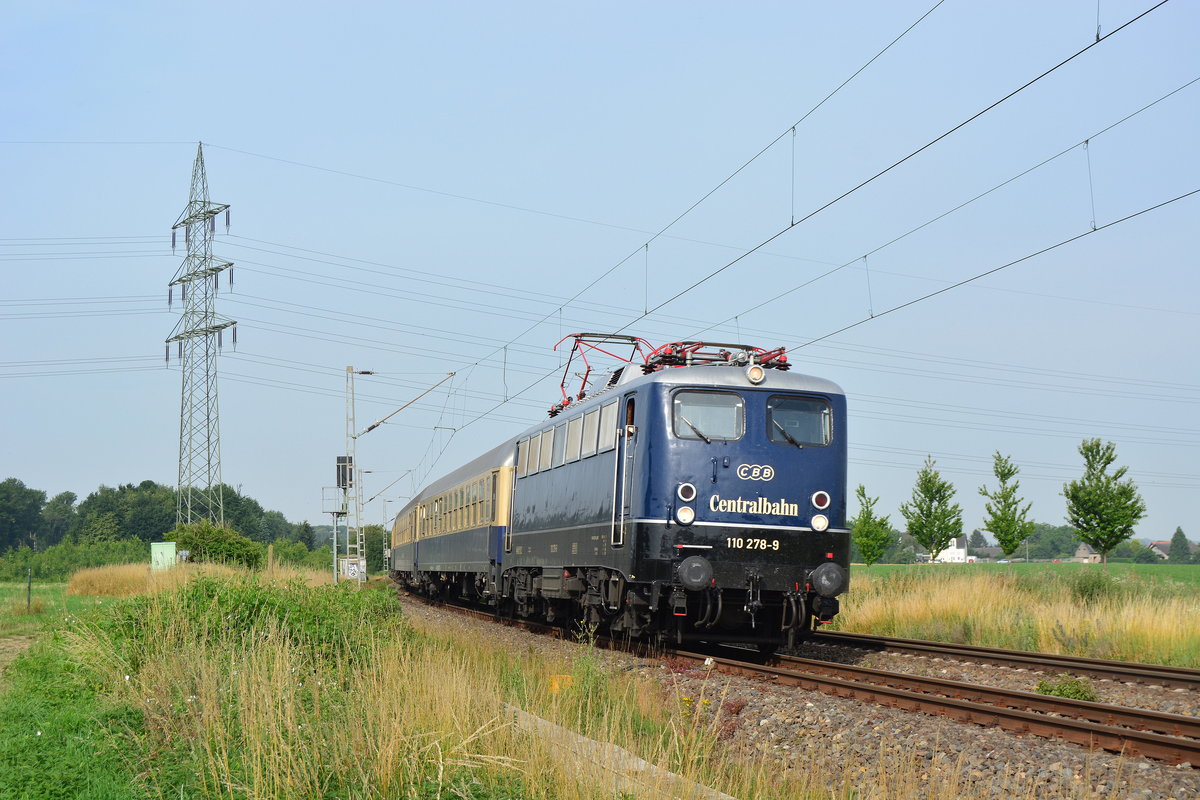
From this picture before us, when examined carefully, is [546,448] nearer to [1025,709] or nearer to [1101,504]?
[1025,709]

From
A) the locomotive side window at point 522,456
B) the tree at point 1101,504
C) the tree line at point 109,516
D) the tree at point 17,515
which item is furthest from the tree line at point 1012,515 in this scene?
the tree at point 17,515

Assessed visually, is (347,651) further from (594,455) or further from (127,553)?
(127,553)

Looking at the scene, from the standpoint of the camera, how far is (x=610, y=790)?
5777 millimetres

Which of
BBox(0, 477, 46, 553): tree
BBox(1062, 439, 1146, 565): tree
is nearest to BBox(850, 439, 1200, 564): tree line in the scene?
BBox(1062, 439, 1146, 565): tree

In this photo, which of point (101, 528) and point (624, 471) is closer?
point (624, 471)

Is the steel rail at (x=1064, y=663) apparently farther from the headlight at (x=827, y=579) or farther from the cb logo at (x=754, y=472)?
the cb logo at (x=754, y=472)

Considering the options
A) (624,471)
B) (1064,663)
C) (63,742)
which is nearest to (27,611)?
(624,471)

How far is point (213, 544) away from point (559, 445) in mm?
28090

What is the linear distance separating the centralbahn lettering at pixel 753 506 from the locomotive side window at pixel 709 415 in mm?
764

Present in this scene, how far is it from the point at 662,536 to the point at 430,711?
234 inches

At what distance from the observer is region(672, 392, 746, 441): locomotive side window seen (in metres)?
13.5

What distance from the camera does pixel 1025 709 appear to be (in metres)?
10.1

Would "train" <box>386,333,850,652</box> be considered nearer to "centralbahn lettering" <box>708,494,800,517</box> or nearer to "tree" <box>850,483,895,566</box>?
"centralbahn lettering" <box>708,494,800,517</box>

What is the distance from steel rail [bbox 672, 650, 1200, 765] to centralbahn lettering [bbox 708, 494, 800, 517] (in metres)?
1.83
